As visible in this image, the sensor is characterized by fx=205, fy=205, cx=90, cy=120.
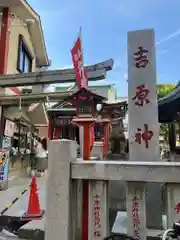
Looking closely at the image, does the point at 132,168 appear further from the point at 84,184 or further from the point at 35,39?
the point at 35,39

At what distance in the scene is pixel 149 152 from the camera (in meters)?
2.80

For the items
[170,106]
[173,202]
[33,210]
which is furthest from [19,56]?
[173,202]

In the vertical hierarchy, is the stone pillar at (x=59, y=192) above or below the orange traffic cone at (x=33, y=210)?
above

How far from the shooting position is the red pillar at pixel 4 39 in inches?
340

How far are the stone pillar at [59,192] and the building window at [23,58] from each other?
921 centimetres

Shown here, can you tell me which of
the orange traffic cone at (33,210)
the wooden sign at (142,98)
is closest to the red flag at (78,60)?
the wooden sign at (142,98)

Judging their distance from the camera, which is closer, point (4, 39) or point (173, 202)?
point (173, 202)

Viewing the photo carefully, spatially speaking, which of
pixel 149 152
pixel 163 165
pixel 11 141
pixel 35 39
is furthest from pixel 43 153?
pixel 163 165

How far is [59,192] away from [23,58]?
1054cm

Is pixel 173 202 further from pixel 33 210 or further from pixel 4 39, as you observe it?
pixel 4 39

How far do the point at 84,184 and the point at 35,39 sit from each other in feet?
39.2

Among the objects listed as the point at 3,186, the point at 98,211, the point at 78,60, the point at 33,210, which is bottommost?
the point at 3,186

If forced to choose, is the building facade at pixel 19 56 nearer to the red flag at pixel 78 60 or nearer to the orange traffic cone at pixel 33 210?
the red flag at pixel 78 60

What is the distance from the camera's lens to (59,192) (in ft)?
6.79
